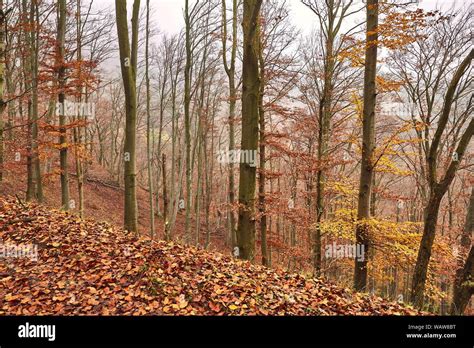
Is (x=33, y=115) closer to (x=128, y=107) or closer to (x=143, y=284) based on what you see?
(x=128, y=107)

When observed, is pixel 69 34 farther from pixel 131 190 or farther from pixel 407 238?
pixel 407 238

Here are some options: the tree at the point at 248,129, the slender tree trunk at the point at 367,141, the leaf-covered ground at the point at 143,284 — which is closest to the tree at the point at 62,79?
the leaf-covered ground at the point at 143,284

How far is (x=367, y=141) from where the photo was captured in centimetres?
755

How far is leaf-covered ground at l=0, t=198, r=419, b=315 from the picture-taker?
159 inches

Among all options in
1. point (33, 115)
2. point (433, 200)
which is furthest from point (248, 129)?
point (33, 115)

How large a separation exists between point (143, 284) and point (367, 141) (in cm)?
659

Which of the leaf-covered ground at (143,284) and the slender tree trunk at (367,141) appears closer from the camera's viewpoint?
the leaf-covered ground at (143,284)

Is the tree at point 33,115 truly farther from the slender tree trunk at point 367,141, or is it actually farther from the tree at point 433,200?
the tree at point 433,200

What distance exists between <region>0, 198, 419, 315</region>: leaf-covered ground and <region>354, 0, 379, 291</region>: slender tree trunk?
264 centimetres

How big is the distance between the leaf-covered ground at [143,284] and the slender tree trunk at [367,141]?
2643 millimetres

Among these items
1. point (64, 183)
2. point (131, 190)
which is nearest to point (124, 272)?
point (131, 190)

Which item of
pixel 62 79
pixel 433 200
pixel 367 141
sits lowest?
pixel 433 200

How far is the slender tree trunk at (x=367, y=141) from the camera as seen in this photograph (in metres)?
7.34

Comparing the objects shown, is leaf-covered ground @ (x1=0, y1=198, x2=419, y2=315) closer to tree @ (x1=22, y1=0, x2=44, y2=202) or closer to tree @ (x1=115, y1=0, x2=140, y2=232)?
tree @ (x1=115, y1=0, x2=140, y2=232)
